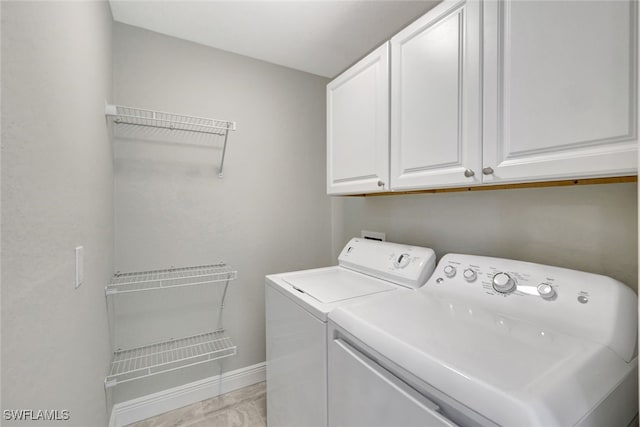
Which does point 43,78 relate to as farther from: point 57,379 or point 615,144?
point 615,144

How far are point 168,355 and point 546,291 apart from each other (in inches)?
82.5

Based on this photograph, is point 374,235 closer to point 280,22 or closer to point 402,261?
point 402,261

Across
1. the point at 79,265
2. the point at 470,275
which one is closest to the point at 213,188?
the point at 79,265

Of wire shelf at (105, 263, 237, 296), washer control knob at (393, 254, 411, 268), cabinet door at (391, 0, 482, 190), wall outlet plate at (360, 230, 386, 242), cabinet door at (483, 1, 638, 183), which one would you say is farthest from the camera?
wall outlet plate at (360, 230, 386, 242)

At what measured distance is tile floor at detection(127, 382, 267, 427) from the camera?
1.75 metres

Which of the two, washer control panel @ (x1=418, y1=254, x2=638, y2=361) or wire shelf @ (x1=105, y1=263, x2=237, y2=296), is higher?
washer control panel @ (x1=418, y1=254, x2=638, y2=361)

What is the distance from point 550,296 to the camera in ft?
3.05

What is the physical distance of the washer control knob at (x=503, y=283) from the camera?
40.2 inches

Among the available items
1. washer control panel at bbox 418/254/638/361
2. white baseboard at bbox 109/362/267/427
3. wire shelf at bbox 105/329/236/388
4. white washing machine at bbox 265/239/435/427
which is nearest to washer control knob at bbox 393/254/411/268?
white washing machine at bbox 265/239/435/427

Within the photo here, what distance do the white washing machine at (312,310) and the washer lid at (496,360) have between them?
0.22 metres

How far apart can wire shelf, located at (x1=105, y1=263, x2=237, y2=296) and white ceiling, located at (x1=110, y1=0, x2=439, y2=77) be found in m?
1.57

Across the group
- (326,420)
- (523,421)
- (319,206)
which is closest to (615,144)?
(523,421)

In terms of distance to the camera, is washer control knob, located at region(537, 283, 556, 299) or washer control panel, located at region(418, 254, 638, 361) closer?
washer control panel, located at region(418, 254, 638, 361)
